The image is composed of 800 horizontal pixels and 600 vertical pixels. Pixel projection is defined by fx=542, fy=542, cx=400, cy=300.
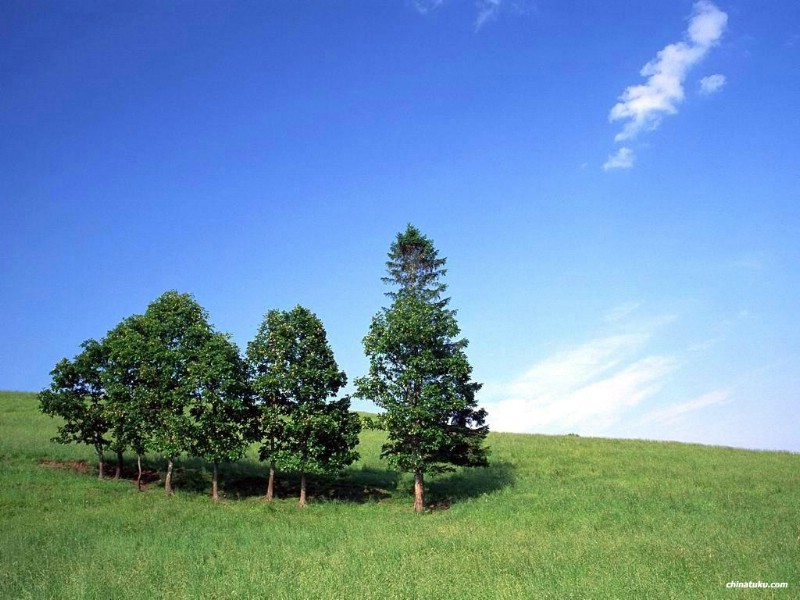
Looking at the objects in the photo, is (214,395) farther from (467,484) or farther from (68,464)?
(467,484)

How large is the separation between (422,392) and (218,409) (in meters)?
13.7

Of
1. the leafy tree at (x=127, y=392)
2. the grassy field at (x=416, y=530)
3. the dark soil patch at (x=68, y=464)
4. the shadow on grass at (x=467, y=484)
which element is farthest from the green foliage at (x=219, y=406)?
the shadow on grass at (x=467, y=484)

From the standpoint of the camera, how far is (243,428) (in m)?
36.9

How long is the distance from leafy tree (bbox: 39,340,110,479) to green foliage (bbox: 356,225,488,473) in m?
20.6

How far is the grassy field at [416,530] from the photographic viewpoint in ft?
46.4

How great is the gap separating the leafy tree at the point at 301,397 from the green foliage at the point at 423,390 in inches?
100

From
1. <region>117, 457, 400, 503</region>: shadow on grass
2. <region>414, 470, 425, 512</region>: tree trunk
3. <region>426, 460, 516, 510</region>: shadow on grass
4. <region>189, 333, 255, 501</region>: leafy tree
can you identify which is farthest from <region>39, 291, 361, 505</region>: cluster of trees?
<region>426, 460, 516, 510</region>: shadow on grass

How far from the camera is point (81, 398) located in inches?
1615

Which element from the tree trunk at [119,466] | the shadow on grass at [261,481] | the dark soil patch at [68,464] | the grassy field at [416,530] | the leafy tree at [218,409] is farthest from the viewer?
the dark soil patch at [68,464]

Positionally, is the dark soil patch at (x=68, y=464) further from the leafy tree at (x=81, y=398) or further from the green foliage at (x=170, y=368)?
the green foliage at (x=170, y=368)

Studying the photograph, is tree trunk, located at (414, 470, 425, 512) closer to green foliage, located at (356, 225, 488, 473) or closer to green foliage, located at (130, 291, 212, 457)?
green foliage, located at (356, 225, 488, 473)

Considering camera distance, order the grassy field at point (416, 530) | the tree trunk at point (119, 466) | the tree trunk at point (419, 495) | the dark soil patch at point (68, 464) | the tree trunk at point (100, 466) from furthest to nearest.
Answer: the dark soil patch at point (68, 464) < the tree trunk at point (119, 466) < the tree trunk at point (100, 466) < the tree trunk at point (419, 495) < the grassy field at point (416, 530)

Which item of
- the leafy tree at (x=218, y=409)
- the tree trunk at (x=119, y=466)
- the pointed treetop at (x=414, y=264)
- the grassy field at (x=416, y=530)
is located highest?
the pointed treetop at (x=414, y=264)

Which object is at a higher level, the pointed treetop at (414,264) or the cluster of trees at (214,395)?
the pointed treetop at (414,264)
